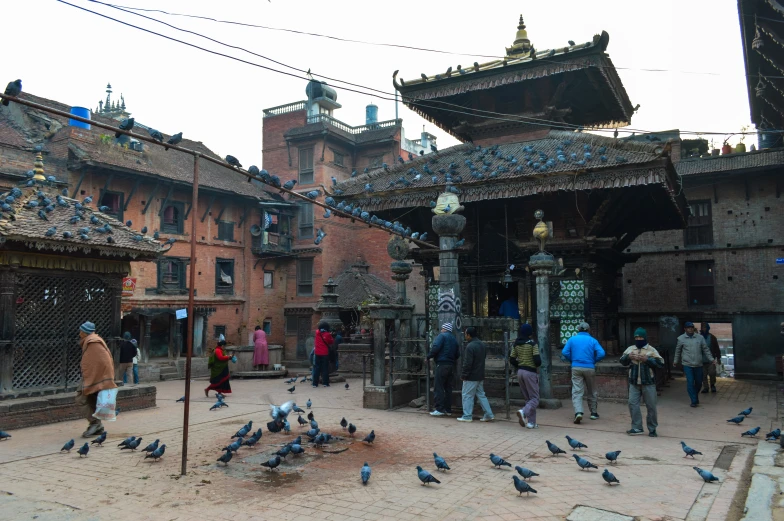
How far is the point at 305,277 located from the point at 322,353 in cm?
1793

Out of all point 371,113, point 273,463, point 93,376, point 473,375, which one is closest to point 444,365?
point 473,375

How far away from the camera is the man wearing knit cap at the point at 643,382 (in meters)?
9.61

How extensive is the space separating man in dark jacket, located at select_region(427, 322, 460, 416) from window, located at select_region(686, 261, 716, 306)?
16.9 m

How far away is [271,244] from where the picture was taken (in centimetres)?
3388

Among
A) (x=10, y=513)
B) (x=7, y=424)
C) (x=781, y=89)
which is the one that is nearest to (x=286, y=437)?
(x=10, y=513)

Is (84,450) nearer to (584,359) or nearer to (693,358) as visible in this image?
(584,359)

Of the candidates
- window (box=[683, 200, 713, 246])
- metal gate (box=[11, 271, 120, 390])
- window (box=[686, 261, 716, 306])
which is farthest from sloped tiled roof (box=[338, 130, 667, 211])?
window (box=[686, 261, 716, 306])

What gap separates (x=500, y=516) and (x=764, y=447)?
16.2ft

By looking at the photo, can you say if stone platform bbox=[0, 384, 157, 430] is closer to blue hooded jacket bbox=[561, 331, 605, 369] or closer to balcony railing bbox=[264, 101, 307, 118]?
blue hooded jacket bbox=[561, 331, 605, 369]

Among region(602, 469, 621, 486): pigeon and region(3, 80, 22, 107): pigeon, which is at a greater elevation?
region(3, 80, 22, 107): pigeon

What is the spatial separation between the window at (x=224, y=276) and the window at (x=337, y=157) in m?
9.21

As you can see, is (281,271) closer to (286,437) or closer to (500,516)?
(286,437)

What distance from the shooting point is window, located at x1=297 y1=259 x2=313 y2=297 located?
3484 cm

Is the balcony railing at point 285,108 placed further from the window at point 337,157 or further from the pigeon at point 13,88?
the pigeon at point 13,88
